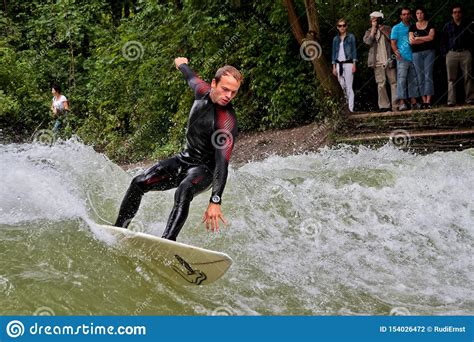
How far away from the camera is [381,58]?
13.0 metres

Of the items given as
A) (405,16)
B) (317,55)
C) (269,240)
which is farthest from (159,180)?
(317,55)

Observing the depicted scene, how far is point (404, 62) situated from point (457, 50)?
0.89 m

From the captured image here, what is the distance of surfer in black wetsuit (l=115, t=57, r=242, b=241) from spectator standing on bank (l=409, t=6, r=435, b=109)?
21.4ft

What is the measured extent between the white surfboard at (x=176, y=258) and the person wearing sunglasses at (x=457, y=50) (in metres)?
8.08

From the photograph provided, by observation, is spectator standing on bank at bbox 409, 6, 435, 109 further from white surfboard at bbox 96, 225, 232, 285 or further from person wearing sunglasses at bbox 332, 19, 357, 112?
white surfboard at bbox 96, 225, 232, 285

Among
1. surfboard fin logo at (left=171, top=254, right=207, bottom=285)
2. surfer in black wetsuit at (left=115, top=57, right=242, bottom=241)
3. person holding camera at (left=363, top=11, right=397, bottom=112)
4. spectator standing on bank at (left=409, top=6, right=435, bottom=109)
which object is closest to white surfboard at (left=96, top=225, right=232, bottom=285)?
surfboard fin logo at (left=171, top=254, right=207, bottom=285)

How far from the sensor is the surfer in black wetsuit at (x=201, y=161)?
5875mm

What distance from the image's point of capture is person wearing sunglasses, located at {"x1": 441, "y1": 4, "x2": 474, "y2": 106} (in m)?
12.0

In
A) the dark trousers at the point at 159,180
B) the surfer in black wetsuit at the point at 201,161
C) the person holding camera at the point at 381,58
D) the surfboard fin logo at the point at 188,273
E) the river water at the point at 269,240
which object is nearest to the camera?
the river water at the point at 269,240

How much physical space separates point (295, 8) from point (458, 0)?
3.11 m

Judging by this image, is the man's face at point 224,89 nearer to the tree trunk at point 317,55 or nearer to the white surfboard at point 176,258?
the white surfboard at point 176,258

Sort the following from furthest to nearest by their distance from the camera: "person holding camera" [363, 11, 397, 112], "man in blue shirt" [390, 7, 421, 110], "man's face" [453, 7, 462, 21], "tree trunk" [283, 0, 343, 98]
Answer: "tree trunk" [283, 0, 343, 98]
"person holding camera" [363, 11, 397, 112]
"man in blue shirt" [390, 7, 421, 110]
"man's face" [453, 7, 462, 21]

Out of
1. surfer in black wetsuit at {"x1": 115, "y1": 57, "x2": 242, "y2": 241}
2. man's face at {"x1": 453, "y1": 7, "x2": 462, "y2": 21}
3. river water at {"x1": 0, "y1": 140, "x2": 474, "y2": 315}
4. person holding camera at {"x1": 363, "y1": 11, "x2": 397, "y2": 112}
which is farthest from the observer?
person holding camera at {"x1": 363, "y1": 11, "x2": 397, "y2": 112}

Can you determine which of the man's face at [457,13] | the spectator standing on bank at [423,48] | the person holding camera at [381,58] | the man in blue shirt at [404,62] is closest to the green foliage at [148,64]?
the person holding camera at [381,58]
